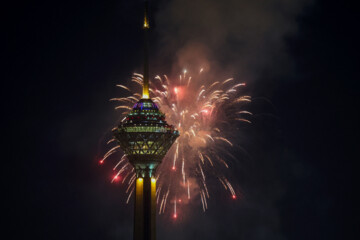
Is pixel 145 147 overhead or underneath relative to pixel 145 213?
overhead

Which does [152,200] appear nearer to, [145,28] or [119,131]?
[119,131]

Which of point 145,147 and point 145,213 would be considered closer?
point 145,213

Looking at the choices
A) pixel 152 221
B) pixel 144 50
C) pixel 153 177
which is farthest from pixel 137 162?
pixel 144 50

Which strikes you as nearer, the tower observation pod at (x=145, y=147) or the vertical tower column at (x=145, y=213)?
the vertical tower column at (x=145, y=213)

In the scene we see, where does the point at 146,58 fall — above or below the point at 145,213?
above

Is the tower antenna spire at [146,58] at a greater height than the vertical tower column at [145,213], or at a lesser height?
greater

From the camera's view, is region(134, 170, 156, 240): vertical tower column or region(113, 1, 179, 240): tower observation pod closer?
region(134, 170, 156, 240): vertical tower column

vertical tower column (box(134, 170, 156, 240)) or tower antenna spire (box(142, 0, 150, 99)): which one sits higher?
tower antenna spire (box(142, 0, 150, 99))

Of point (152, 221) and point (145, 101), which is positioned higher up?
point (145, 101)
